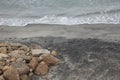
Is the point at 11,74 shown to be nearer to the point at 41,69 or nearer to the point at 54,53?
the point at 41,69

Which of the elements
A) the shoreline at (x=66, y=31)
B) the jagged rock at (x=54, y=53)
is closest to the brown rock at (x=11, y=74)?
the jagged rock at (x=54, y=53)

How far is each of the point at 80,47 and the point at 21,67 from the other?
1.75 m

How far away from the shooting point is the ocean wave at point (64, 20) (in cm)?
1093

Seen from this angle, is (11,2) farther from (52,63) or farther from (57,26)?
(52,63)

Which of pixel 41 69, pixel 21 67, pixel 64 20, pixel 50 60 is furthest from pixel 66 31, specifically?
pixel 21 67

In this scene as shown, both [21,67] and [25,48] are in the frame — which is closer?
[21,67]

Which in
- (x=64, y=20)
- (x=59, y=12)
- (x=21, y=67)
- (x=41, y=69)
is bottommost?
(x=41, y=69)

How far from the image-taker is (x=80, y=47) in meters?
7.02

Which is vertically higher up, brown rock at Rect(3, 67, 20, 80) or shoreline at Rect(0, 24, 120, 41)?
shoreline at Rect(0, 24, 120, 41)

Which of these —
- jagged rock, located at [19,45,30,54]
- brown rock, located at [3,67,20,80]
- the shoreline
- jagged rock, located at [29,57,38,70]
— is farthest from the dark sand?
jagged rock, located at [19,45,30,54]

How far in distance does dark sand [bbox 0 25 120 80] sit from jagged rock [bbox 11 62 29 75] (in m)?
0.27

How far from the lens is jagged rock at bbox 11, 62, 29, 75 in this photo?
5699 mm

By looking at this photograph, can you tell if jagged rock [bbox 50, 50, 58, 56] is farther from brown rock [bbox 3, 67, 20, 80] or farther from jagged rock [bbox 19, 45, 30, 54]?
brown rock [bbox 3, 67, 20, 80]

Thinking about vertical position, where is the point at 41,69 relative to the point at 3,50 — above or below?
below
